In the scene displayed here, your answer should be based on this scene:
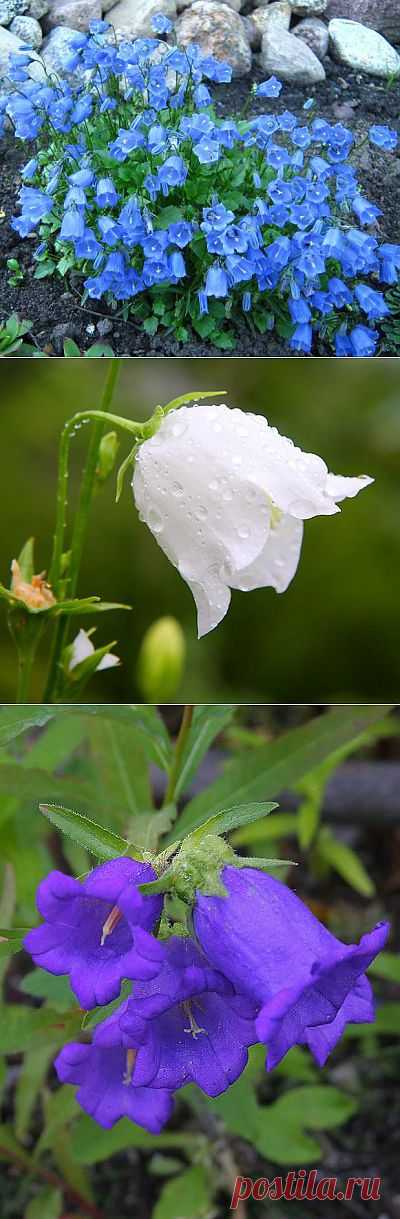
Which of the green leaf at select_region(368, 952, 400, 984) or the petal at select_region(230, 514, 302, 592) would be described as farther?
the green leaf at select_region(368, 952, 400, 984)


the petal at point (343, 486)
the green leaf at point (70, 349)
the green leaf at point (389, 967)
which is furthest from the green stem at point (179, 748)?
the green leaf at point (70, 349)

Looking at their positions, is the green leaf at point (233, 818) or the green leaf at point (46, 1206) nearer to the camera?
the green leaf at point (233, 818)

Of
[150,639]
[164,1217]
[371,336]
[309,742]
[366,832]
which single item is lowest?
[366,832]

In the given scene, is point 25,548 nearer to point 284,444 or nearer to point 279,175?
point 284,444

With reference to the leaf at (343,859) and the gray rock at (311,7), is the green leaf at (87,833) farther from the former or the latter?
the gray rock at (311,7)

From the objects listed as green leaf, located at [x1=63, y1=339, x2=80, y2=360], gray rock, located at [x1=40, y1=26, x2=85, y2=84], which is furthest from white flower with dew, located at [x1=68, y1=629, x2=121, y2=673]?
gray rock, located at [x1=40, y1=26, x2=85, y2=84]

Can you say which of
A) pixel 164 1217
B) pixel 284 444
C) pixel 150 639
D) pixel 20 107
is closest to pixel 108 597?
pixel 150 639

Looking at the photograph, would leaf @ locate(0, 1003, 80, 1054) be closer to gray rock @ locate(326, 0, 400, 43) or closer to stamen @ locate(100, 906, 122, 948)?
stamen @ locate(100, 906, 122, 948)
